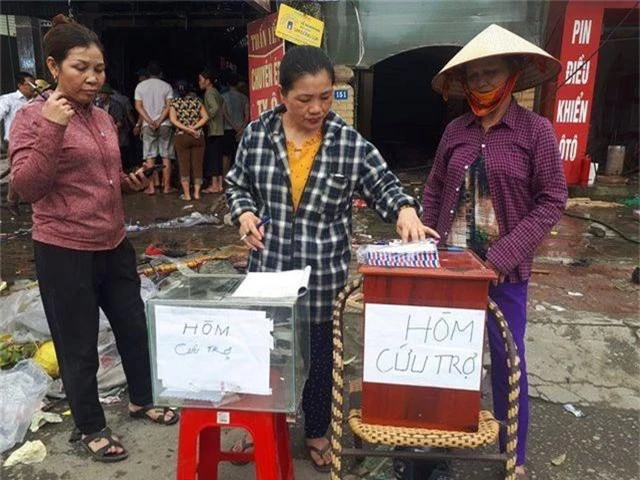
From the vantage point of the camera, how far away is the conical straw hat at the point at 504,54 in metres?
2.07

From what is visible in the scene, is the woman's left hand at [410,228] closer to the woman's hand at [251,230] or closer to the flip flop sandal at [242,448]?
the woman's hand at [251,230]

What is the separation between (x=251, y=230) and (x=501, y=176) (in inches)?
40.1

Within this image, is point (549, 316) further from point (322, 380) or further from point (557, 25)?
point (557, 25)

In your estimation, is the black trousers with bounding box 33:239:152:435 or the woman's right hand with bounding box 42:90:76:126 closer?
the woman's right hand with bounding box 42:90:76:126

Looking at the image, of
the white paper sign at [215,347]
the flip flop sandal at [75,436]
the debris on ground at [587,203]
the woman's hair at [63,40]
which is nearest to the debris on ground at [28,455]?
the flip flop sandal at [75,436]

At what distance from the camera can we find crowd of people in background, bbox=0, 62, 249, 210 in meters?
7.56

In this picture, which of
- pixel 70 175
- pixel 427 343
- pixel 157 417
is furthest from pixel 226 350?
pixel 157 417

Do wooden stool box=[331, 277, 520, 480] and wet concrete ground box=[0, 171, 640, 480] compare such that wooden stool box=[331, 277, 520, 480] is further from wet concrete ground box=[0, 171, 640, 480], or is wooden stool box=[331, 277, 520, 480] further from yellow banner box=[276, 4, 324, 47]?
yellow banner box=[276, 4, 324, 47]

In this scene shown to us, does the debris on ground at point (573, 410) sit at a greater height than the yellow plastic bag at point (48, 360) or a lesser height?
lesser

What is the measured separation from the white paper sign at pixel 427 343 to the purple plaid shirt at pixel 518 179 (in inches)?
20.8

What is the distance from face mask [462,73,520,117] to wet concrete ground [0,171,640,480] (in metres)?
1.64

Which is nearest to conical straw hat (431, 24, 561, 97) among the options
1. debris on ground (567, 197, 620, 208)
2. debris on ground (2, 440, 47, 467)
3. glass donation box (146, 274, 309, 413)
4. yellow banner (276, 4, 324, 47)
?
glass donation box (146, 274, 309, 413)

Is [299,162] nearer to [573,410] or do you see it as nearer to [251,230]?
[251,230]

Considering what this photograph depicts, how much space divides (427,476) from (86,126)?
2.11 meters
